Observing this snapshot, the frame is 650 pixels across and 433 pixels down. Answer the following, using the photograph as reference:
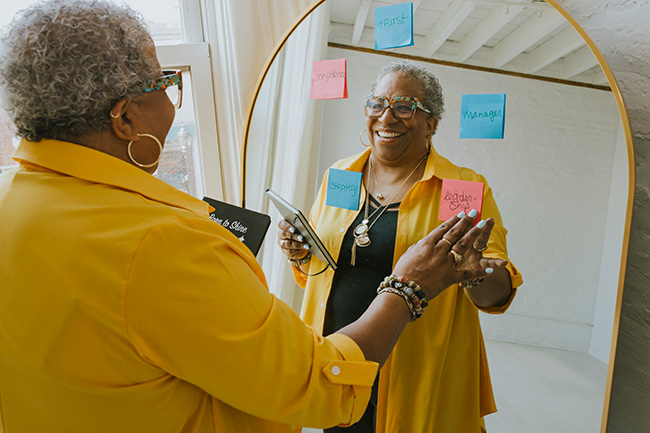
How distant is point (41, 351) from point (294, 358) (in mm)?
394

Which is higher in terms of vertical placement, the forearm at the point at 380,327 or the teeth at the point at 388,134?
the teeth at the point at 388,134

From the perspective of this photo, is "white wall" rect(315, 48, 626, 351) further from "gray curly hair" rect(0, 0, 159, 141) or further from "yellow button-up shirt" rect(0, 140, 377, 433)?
"gray curly hair" rect(0, 0, 159, 141)

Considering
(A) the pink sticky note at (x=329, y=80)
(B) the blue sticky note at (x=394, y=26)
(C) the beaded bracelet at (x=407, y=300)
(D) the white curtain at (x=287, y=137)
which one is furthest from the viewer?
(D) the white curtain at (x=287, y=137)

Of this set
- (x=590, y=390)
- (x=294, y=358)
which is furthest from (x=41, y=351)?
(x=590, y=390)

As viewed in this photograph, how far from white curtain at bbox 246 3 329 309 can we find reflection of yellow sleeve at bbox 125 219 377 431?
0.70 metres

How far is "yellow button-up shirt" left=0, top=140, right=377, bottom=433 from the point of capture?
72 centimetres

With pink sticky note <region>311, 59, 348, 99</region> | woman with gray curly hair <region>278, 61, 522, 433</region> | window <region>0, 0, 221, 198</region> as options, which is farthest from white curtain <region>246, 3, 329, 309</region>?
window <region>0, 0, 221, 198</region>

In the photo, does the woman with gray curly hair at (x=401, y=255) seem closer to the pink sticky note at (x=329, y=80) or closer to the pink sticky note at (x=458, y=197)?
the pink sticky note at (x=458, y=197)

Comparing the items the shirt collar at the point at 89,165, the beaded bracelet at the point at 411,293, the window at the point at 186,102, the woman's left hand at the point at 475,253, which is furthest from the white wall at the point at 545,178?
the window at the point at 186,102

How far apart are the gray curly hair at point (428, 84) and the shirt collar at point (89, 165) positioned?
0.72 meters

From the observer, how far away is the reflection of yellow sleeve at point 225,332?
0.72 m

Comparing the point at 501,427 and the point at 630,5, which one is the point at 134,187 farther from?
the point at 630,5

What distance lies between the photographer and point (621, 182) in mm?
1258

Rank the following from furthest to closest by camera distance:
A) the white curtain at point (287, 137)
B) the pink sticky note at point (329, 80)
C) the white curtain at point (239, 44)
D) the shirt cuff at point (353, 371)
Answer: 1. the white curtain at point (239, 44)
2. the white curtain at point (287, 137)
3. the pink sticky note at point (329, 80)
4. the shirt cuff at point (353, 371)
